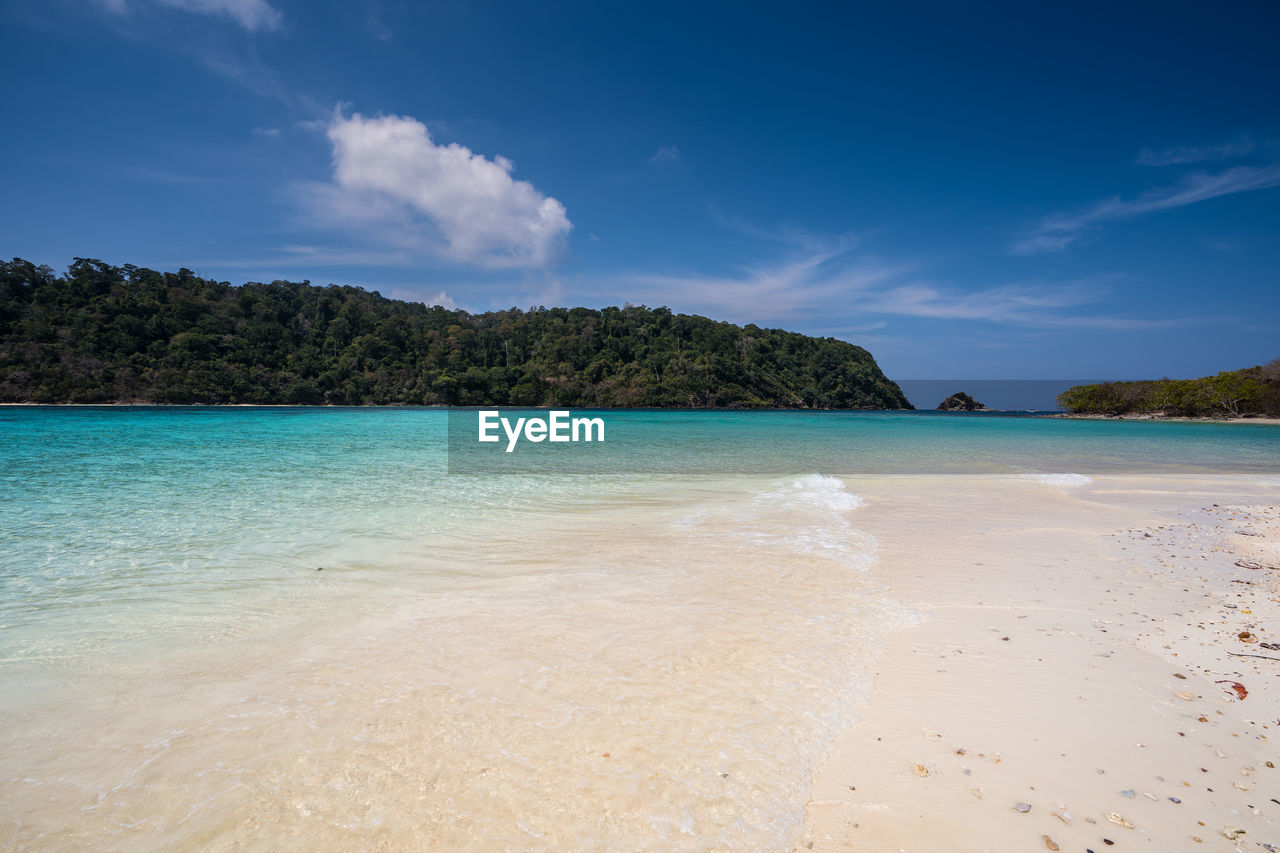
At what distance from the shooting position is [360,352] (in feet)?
293

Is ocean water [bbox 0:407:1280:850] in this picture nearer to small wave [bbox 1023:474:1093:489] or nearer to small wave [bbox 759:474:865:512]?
small wave [bbox 759:474:865:512]

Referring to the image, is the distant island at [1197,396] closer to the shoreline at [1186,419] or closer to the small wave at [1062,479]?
the shoreline at [1186,419]

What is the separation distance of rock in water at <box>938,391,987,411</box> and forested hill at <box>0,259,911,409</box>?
21.2 metres

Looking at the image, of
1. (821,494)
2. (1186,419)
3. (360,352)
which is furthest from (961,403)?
(821,494)

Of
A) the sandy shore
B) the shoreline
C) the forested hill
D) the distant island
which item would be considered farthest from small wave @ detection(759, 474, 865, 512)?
the distant island

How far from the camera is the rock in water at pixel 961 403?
442 feet

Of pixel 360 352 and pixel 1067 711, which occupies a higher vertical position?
pixel 360 352

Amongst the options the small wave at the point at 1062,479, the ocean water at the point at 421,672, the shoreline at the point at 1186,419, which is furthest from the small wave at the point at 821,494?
the shoreline at the point at 1186,419

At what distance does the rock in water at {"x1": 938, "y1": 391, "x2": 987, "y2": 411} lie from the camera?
13462 cm

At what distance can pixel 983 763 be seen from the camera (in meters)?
2.49

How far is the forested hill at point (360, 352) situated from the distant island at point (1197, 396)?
148ft

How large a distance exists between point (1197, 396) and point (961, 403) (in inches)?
2727

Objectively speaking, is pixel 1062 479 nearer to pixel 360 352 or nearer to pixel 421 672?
pixel 421 672

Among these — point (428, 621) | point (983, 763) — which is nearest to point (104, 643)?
point (428, 621)
